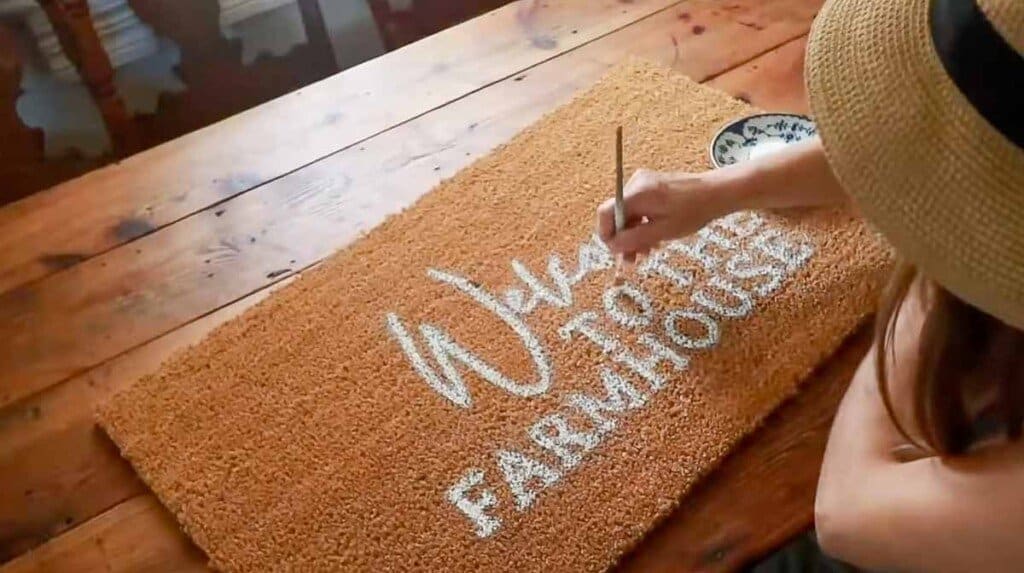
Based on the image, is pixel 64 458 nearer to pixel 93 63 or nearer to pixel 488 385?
pixel 488 385

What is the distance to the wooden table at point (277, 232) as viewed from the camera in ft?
3.00

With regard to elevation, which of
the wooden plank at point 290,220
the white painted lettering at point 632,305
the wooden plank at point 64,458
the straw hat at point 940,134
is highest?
the straw hat at point 940,134

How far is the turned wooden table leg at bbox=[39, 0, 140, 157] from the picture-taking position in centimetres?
173

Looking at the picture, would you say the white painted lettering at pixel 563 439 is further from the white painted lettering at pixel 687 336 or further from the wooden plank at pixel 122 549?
the wooden plank at pixel 122 549

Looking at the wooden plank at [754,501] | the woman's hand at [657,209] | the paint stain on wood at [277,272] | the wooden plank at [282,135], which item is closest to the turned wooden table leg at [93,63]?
the wooden plank at [282,135]

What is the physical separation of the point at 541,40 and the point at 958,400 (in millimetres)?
831

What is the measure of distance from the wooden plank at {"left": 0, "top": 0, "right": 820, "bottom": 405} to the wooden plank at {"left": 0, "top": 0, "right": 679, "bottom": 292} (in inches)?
0.9

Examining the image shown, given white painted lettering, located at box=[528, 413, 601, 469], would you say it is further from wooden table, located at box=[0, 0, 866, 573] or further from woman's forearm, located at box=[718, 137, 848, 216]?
woman's forearm, located at box=[718, 137, 848, 216]

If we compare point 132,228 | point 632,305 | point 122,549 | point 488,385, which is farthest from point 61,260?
point 632,305

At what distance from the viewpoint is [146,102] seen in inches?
77.0

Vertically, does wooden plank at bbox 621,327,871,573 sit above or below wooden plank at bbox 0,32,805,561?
below

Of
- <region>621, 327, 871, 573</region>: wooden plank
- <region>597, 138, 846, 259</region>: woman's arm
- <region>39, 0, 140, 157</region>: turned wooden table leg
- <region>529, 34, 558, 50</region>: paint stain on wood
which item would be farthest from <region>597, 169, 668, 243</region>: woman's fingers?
<region>39, 0, 140, 157</region>: turned wooden table leg

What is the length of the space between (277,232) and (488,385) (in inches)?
12.8

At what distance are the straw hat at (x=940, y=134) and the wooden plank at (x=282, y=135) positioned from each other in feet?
2.47
